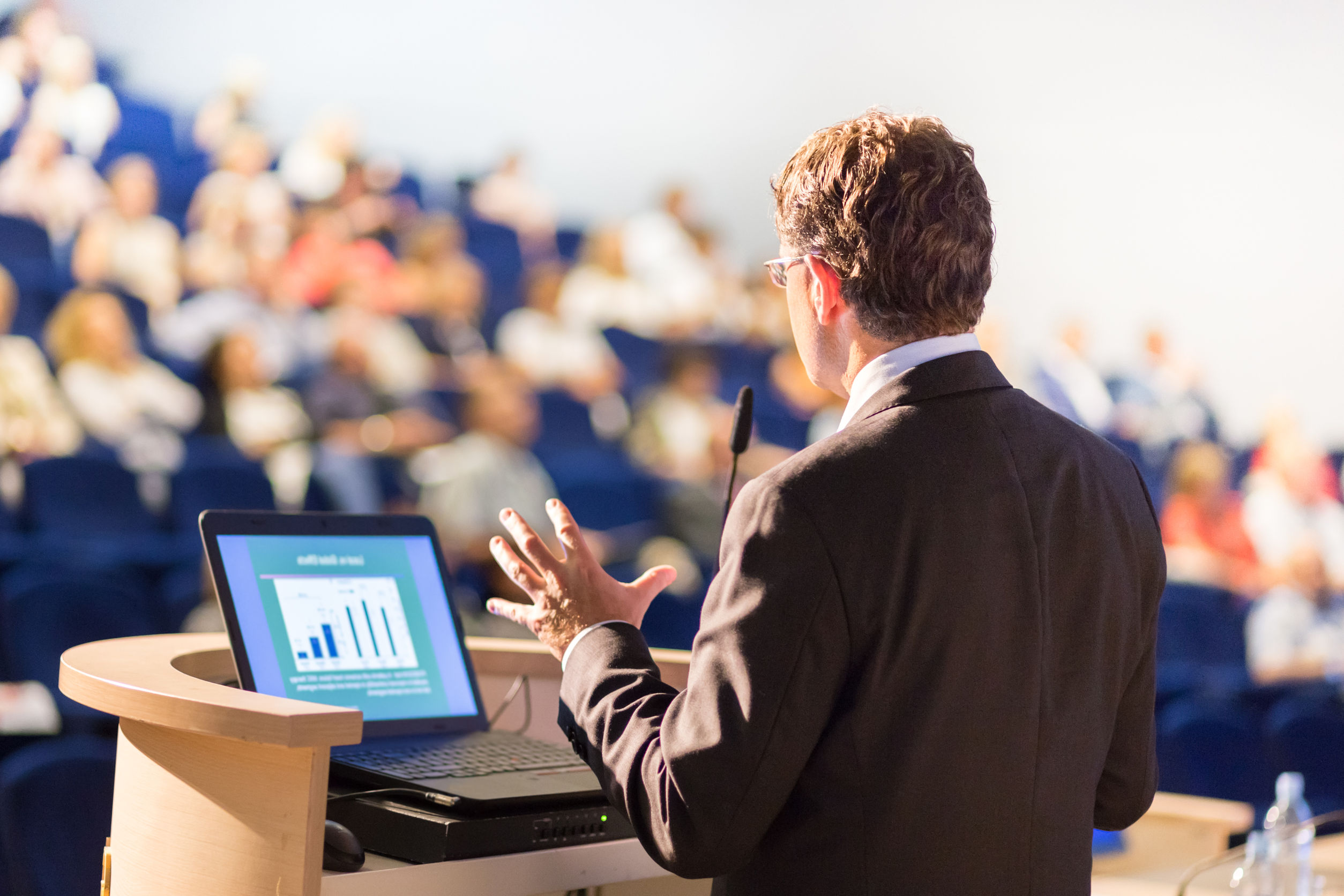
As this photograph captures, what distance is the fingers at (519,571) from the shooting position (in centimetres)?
93

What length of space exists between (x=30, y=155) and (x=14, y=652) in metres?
1.88

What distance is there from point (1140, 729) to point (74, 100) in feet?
14.0

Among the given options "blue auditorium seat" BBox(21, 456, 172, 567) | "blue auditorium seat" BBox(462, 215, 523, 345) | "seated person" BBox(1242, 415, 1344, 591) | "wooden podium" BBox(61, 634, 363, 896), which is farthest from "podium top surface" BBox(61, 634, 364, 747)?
"seated person" BBox(1242, 415, 1344, 591)

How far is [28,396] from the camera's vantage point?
3520 millimetres

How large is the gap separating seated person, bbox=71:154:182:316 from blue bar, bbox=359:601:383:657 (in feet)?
10.3

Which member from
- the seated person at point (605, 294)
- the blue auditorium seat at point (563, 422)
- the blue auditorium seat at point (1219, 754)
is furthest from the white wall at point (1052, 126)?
the blue auditorium seat at point (1219, 754)

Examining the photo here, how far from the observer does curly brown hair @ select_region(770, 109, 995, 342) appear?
86 cm

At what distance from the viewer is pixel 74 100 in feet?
13.9

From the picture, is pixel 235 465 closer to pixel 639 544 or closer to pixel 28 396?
pixel 28 396

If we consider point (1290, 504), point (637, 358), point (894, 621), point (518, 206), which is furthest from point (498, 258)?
point (894, 621)

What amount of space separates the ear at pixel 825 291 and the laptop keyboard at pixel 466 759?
47cm

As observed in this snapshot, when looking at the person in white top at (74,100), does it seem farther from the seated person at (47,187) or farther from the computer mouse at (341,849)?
the computer mouse at (341,849)

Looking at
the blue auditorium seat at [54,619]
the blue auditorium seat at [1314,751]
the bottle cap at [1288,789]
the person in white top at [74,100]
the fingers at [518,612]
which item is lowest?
the blue auditorium seat at [1314,751]

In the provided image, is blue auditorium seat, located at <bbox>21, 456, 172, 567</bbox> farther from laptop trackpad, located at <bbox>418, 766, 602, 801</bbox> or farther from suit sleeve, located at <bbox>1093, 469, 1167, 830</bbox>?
suit sleeve, located at <bbox>1093, 469, 1167, 830</bbox>
